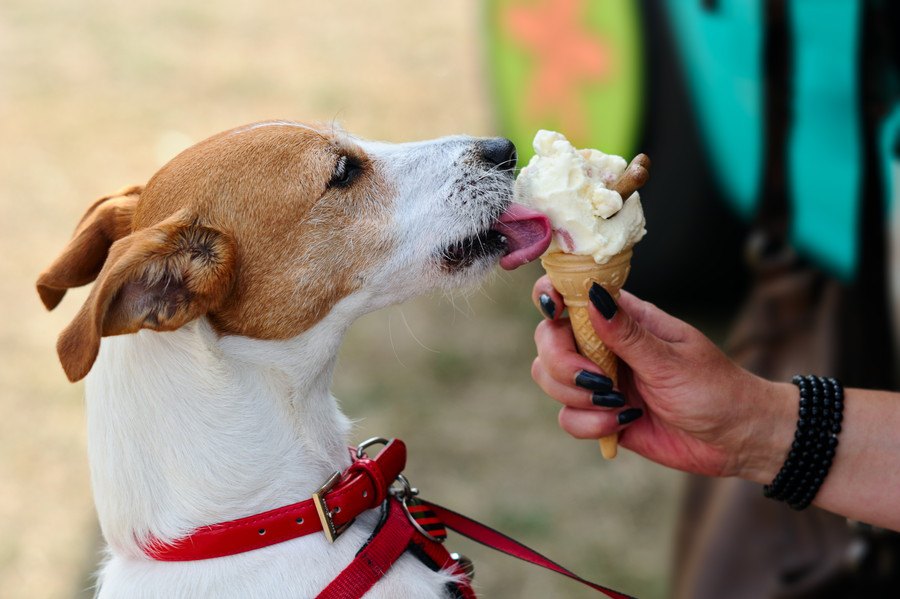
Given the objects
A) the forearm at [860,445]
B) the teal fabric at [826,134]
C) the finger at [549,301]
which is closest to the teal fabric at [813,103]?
the teal fabric at [826,134]

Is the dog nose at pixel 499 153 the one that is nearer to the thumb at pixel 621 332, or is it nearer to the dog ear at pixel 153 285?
the thumb at pixel 621 332

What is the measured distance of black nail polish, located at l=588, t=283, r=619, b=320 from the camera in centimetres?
189

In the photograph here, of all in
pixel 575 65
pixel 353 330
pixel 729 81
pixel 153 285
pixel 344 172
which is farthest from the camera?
pixel 353 330

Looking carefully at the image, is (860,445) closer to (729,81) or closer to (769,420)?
(769,420)

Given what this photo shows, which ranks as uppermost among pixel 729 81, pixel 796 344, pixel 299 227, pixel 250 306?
pixel 299 227

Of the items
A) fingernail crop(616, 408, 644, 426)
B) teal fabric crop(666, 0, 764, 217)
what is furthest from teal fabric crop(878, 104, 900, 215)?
fingernail crop(616, 408, 644, 426)

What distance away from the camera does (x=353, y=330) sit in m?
5.02

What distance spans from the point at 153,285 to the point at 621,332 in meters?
0.87

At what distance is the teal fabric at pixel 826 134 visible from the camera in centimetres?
329

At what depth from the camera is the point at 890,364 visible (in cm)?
323

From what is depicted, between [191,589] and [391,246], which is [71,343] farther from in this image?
[391,246]

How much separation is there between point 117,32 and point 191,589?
7.09 metres

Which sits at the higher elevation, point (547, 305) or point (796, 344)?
point (547, 305)

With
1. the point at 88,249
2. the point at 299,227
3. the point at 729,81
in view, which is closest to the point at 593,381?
the point at 299,227
